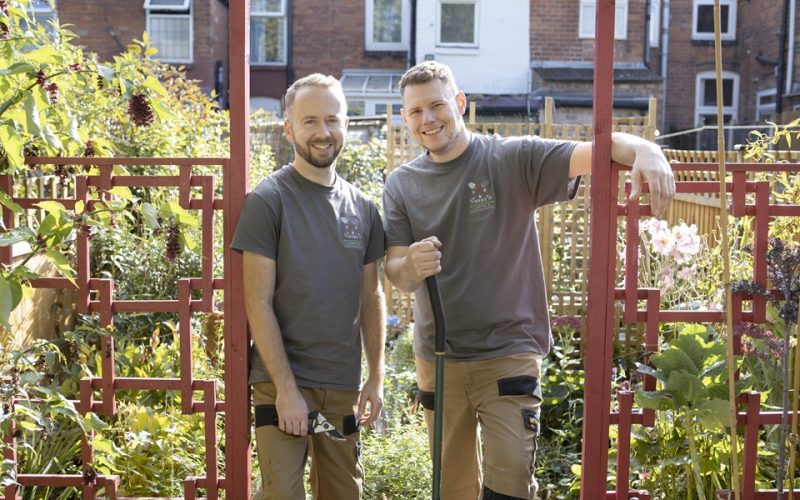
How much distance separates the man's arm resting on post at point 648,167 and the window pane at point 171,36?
60.4 ft

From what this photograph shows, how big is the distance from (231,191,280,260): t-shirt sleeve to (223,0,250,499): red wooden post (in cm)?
9

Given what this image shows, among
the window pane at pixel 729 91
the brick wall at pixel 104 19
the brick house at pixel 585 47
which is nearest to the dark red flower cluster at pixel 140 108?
the brick house at pixel 585 47

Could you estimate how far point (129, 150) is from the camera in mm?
6531

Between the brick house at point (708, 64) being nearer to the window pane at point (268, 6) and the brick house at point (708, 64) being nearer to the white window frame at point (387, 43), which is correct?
the white window frame at point (387, 43)

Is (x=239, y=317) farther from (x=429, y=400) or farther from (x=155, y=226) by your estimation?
(x=429, y=400)

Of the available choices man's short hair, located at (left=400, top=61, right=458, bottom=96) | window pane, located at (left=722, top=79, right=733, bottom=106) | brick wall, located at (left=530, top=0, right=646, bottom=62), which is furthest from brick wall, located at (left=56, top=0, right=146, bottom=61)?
man's short hair, located at (left=400, top=61, right=458, bottom=96)

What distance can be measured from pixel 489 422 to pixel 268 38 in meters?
19.1

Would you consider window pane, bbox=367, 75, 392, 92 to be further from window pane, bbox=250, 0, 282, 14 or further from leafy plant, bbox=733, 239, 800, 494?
leafy plant, bbox=733, 239, 800, 494

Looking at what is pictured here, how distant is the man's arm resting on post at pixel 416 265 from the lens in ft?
9.36

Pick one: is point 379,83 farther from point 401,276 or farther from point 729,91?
point 401,276

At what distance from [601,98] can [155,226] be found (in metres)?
1.49

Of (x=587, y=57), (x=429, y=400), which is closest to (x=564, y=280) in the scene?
(x=429, y=400)

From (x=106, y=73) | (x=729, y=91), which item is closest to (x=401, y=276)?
(x=106, y=73)

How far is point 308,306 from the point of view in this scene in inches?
117
